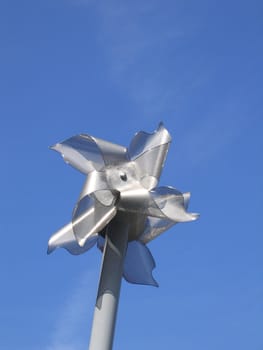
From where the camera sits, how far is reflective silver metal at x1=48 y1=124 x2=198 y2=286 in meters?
6.09

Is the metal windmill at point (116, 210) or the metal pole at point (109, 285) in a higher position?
the metal windmill at point (116, 210)

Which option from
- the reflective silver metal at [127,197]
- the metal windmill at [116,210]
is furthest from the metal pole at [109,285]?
the reflective silver metal at [127,197]

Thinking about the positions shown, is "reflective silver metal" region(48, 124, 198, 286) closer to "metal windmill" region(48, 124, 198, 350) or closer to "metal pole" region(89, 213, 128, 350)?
"metal windmill" region(48, 124, 198, 350)

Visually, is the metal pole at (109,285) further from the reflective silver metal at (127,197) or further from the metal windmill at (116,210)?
the reflective silver metal at (127,197)

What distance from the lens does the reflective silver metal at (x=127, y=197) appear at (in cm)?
609

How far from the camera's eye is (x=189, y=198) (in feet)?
21.6

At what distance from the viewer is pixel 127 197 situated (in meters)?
6.15

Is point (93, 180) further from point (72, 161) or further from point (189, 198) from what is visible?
point (189, 198)

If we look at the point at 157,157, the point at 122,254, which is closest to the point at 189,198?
the point at 157,157

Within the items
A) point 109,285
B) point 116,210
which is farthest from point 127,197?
point 109,285

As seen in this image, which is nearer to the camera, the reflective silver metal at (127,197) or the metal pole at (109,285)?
the metal pole at (109,285)

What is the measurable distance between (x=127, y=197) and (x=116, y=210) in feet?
0.56

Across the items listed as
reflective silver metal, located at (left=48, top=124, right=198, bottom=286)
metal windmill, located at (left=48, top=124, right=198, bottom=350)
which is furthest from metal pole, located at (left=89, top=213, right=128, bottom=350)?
reflective silver metal, located at (left=48, top=124, right=198, bottom=286)

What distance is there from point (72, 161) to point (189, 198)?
50.7 inches
